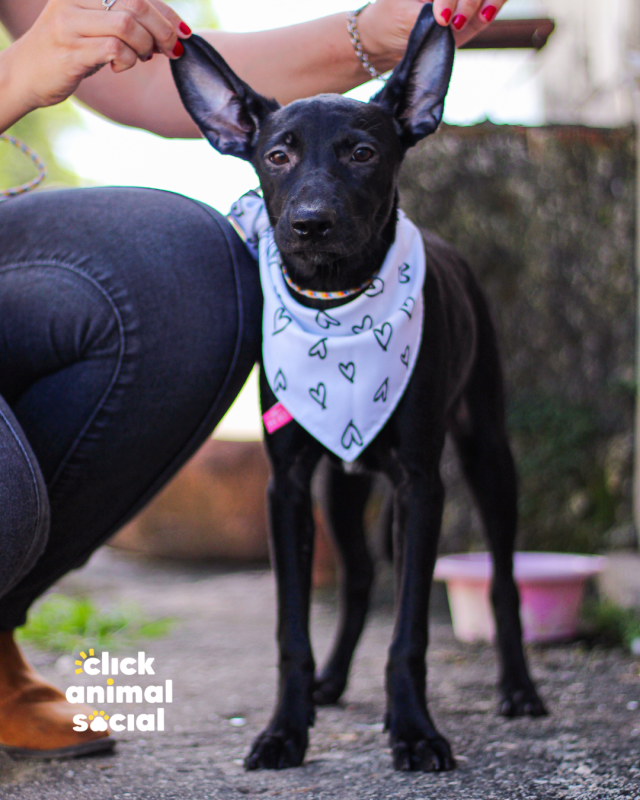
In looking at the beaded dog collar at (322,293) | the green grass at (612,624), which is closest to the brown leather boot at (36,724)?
the beaded dog collar at (322,293)

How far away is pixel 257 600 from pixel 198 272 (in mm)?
2304

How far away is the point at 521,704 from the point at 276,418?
920 millimetres

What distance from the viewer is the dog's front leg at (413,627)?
1.66m

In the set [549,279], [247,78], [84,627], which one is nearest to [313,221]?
[247,78]

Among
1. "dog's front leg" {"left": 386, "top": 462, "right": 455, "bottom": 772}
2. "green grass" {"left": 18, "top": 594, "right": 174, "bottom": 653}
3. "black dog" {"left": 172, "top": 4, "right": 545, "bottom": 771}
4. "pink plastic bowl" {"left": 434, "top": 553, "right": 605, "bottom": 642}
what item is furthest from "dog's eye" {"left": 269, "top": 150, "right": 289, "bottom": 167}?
"green grass" {"left": 18, "top": 594, "right": 174, "bottom": 653}

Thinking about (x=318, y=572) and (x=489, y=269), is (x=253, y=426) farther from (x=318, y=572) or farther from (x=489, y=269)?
(x=489, y=269)

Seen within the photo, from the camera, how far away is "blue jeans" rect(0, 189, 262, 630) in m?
1.85

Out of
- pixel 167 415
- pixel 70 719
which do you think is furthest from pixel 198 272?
pixel 70 719

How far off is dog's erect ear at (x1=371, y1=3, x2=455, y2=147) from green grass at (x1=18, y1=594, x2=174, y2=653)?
77.7 inches

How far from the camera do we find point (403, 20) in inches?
76.0

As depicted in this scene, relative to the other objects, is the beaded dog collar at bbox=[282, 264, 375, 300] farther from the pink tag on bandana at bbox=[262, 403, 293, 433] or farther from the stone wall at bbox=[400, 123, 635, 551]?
the stone wall at bbox=[400, 123, 635, 551]

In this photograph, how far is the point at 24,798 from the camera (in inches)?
60.0

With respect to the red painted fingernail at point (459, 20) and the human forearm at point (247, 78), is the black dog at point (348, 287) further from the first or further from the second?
the human forearm at point (247, 78)

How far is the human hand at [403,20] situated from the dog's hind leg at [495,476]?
2.73 feet
